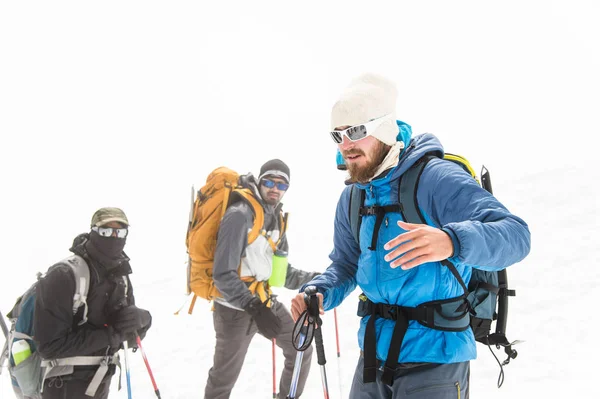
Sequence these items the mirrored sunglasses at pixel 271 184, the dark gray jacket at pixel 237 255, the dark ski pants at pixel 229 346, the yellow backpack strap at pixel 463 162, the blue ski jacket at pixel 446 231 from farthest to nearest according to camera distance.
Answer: the mirrored sunglasses at pixel 271 184
the dark ski pants at pixel 229 346
the dark gray jacket at pixel 237 255
the yellow backpack strap at pixel 463 162
the blue ski jacket at pixel 446 231

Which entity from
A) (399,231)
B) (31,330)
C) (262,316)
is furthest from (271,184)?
(399,231)

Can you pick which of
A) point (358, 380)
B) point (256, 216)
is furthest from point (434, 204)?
point (256, 216)

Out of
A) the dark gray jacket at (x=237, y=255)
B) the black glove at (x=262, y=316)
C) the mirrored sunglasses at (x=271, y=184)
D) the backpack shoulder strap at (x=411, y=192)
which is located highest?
the backpack shoulder strap at (x=411, y=192)

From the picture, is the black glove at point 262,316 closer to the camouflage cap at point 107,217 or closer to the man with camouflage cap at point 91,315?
the man with camouflage cap at point 91,315

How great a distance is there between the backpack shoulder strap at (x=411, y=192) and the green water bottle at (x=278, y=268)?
303 centimetres

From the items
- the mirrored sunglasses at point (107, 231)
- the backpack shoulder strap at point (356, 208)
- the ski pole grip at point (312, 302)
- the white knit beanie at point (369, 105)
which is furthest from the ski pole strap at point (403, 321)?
the mirrored sunglasses at point (107, 231)

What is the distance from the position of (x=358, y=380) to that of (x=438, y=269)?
846mm

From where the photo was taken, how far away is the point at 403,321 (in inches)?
97.7

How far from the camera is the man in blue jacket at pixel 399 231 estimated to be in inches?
88.9

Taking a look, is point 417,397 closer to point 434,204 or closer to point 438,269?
point 438,269

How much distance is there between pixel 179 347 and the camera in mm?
8961

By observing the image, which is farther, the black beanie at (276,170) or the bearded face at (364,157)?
the black beanie at (276,170)

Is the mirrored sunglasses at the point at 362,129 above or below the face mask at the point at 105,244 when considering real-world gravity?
above

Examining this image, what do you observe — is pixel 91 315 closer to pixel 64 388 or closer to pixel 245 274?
pixel 64 388
